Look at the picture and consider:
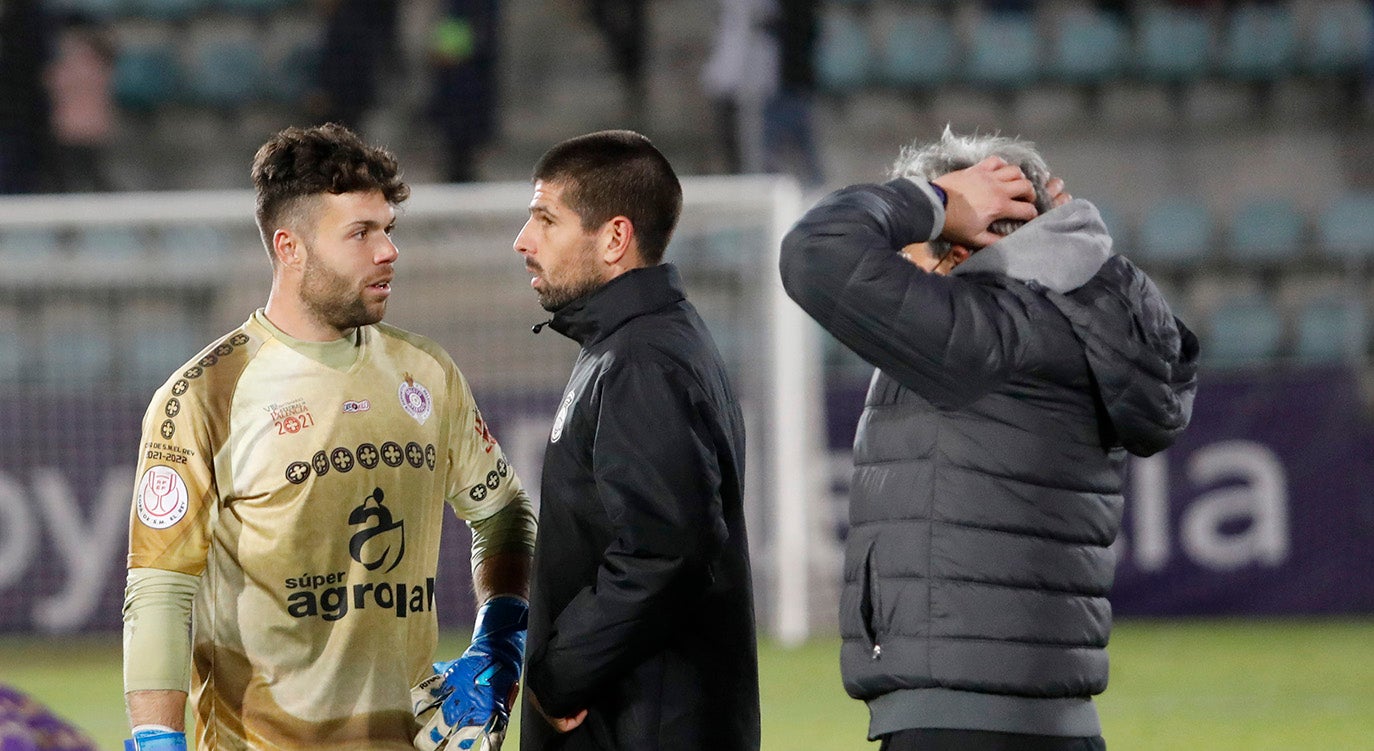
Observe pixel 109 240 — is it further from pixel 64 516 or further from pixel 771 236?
pixel 771 236

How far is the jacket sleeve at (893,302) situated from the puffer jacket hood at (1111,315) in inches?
4.0

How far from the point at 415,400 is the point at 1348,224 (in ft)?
36.8

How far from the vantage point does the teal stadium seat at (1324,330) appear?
11.8m

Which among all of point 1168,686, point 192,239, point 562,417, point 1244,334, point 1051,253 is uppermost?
point 192,239

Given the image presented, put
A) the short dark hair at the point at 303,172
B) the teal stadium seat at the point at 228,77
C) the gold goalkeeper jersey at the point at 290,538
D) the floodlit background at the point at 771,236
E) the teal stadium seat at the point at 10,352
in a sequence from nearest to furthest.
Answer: the gold goalkeeper jersey at the point at 290,538 → the short dark hair at the point at 303,172 → the floodlit background at the point at 771,236 → the teal stadium seat at the point at 10,352 → the teal stadium seat at the point at 228,77

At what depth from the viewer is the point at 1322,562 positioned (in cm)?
1053

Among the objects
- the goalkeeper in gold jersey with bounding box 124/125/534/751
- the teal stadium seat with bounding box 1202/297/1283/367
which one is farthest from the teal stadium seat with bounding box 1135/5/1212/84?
the goalkeeper in gold jersey with bounding box 124/125/534/751

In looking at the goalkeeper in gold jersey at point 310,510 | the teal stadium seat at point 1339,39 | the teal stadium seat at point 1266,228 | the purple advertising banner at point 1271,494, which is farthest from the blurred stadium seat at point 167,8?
the goalkeeper in gold jersey at point 310,510

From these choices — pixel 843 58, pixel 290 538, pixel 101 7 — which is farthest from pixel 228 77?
pixel 290 538

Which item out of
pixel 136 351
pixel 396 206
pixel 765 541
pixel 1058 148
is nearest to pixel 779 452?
pixel 765 541

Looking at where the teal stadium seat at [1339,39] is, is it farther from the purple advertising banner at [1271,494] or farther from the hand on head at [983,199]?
the hand on head at [983,199]

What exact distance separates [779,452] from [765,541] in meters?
0.75

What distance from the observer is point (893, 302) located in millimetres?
2721

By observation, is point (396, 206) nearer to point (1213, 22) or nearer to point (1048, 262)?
point (1048, 262)
